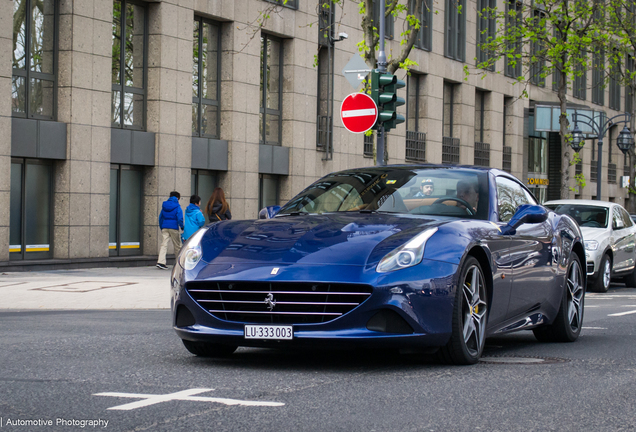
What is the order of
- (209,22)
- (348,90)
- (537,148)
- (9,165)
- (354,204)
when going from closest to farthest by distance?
(354,204) < (9,165) < (209,22) < (348,90) < (537,148)

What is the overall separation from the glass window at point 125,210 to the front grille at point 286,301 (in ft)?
53.6

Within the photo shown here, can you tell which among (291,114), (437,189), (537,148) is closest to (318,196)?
(437,189)

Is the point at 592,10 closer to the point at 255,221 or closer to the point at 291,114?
the point at 291,114

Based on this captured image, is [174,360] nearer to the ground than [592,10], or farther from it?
nearer to the ground

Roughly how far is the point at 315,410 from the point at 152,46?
1936 cm

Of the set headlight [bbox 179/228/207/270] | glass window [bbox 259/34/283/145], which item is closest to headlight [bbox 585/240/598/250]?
glass window [bbox 259/34/283/145]

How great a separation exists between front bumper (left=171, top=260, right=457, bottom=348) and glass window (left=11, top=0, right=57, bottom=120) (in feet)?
48.0

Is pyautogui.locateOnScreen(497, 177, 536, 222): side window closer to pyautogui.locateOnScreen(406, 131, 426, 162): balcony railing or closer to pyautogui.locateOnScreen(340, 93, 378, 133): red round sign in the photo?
pyautogui.locateOnScreen(340, 93, 378, 133): red round sign

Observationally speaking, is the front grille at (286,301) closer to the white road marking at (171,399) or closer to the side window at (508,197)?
the white road marking at (171,399)

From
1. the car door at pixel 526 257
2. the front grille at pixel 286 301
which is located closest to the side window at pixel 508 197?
the car door at pixel 526 257

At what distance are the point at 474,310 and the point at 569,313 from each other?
2264mm

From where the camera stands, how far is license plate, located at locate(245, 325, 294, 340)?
6.26 m

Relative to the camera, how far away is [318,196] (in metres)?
8.01

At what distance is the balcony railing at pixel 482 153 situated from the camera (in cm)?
4078
